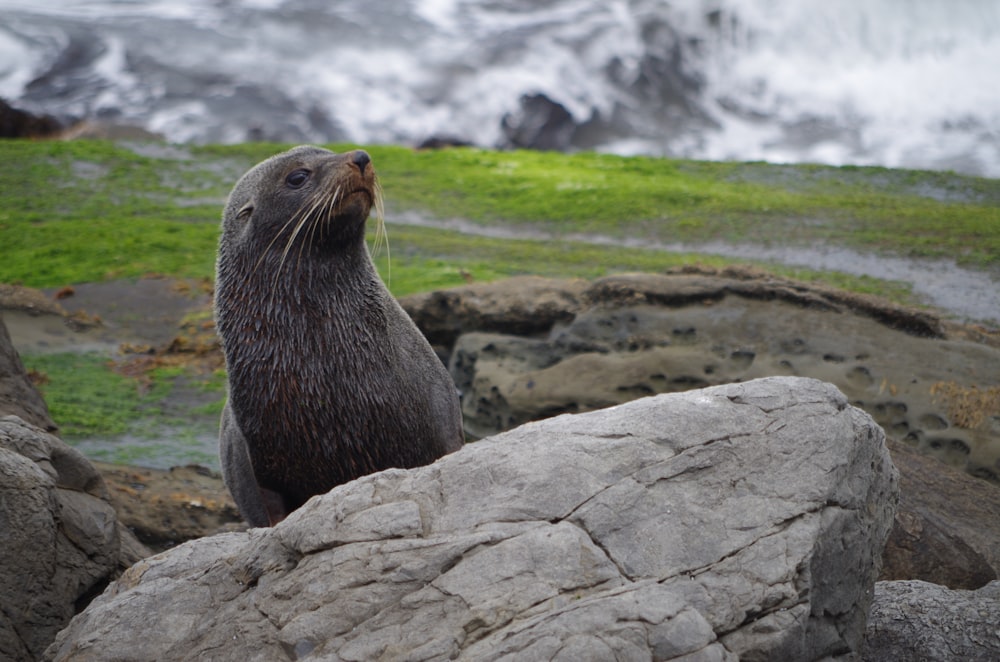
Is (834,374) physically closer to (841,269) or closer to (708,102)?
(841,269)

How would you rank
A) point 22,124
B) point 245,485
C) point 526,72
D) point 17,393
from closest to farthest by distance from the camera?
1. point 245,485
2. point 17,393
3. point 22,124
4. point 526,72

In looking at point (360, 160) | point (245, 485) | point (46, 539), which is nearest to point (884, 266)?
point (360, 160)

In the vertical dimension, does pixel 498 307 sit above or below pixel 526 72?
below

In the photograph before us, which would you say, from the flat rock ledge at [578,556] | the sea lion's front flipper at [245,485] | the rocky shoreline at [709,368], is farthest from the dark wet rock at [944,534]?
the sea lion's front flipper at [245,485]

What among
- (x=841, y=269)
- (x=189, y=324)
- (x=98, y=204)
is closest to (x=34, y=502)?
(x=189, y=324)

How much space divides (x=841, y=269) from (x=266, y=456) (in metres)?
8.77

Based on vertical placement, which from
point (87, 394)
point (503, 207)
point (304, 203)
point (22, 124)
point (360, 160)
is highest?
point (22, 124)

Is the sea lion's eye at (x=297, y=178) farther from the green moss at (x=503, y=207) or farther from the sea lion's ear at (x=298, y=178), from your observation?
the green moss at (x=503, y=207)

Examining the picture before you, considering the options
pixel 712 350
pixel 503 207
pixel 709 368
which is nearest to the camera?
pixel 709 368

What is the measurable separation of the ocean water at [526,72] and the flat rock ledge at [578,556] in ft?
77.0

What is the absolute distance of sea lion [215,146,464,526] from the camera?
16.9ft

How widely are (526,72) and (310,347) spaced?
2961 centimetres

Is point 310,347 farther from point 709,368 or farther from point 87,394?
point 87,394

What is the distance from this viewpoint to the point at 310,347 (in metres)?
5.21
